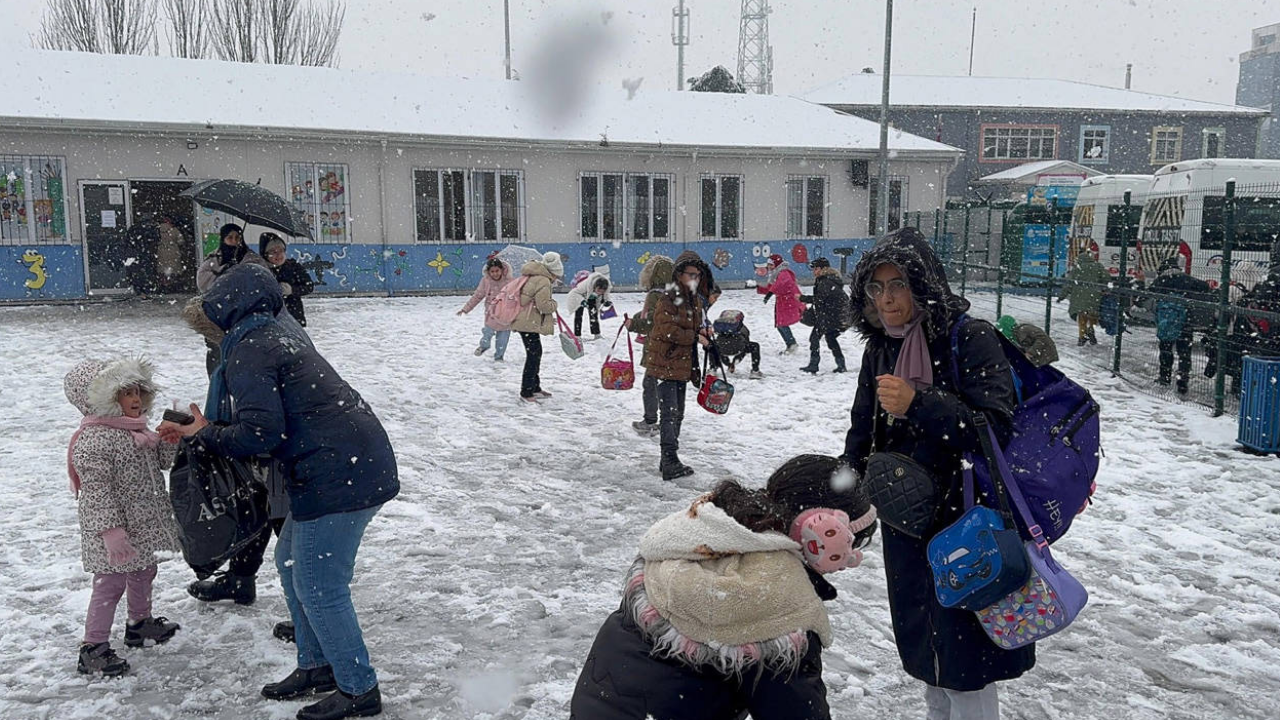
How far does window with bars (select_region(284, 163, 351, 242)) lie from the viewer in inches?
757

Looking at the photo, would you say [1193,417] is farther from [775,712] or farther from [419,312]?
[419,312]

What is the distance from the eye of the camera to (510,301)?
414 inches

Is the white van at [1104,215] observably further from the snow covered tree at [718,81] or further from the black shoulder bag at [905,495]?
the snow covered tree at [718,81]

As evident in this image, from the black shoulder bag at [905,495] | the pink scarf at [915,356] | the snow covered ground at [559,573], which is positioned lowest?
the snow covered ground at [559,573]

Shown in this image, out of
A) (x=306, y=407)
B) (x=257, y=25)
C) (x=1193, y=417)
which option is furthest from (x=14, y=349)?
(x=257, y=25)

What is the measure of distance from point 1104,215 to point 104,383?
19269 mm

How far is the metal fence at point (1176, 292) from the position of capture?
9.12 metres

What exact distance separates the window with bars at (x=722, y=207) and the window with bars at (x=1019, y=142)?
21892 millimetres

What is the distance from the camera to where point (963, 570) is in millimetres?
2484

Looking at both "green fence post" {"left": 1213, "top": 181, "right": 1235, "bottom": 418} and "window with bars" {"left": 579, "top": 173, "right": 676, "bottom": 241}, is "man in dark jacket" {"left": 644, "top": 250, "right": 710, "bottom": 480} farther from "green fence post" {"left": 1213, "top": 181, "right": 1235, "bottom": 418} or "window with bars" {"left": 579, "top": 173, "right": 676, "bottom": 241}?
"window with bars" {"left": 579, "top": 173, "right": 676, "bottom": 241}

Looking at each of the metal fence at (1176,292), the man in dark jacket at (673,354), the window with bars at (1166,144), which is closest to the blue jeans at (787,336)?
the metal fence at (1176,292)

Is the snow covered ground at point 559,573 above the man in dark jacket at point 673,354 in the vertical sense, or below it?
below

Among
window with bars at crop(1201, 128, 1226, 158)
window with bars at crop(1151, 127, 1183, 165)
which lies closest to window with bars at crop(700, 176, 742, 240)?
window with bars at crop(1151, 127, 1183, 165)

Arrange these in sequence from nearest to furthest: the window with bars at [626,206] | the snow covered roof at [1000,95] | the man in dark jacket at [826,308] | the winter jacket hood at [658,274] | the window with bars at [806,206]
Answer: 1. the winter jacket hood at [658,274]
2. the man in dark jacket at [826,308]
3. the window with bars at [626,206]
4. the window with bars at [806,206]
5. the snow covered roof at [1000,95]
